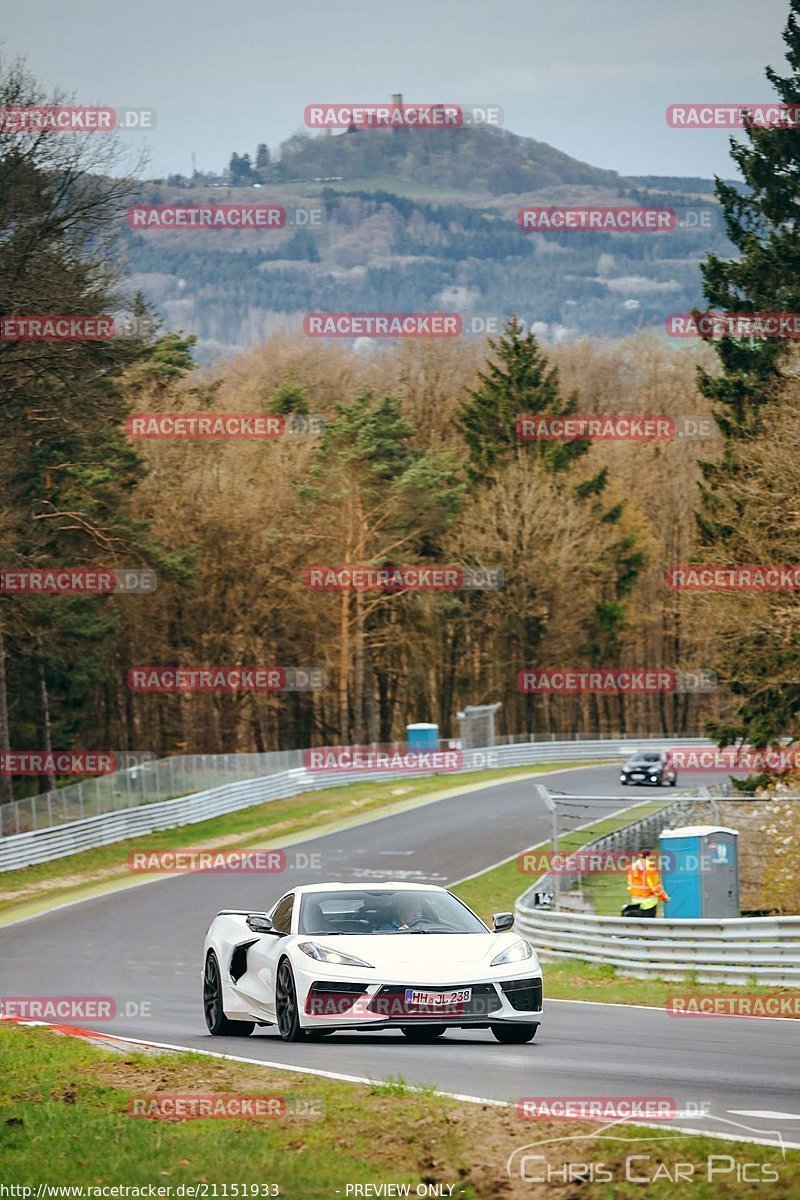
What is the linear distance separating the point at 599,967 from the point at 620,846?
35.0ft

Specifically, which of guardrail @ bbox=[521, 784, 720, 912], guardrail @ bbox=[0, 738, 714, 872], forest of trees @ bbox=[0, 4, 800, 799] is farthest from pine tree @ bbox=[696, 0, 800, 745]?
A: guardrail @ bbox=[0, 738, 714, 872]

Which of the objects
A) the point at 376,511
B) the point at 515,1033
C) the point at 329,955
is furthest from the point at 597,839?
the point at 376,511

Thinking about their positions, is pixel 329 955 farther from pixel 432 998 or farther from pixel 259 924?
pixel 259 924

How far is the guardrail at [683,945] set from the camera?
19.4m

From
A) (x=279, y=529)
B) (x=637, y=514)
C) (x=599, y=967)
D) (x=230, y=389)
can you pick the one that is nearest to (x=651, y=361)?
(x=637, y=514)

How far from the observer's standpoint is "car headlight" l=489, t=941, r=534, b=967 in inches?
489

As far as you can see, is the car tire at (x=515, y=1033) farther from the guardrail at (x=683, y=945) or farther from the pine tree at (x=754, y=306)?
the pine tree at (x=754, y=306)

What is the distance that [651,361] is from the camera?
9931 cm

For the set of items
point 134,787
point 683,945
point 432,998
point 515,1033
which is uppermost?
point 432,998

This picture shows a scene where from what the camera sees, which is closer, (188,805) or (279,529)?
(188,805)

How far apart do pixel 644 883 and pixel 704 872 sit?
105cm

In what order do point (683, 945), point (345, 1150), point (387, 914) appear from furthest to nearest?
point (683, 945) < point (387, 914) < point (345, 1150)

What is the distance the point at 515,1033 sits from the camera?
12.9 meters

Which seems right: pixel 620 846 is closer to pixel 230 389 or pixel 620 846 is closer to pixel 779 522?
pixel 779 522
